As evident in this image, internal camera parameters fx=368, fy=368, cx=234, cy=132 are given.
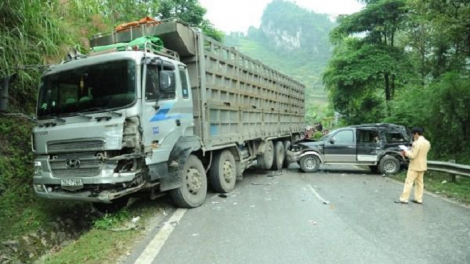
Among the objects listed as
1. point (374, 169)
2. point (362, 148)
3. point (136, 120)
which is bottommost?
point (374, 169)

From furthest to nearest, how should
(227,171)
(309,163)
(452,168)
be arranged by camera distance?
(309,163)
(452,168)
(227,171)

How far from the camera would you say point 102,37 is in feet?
23.9

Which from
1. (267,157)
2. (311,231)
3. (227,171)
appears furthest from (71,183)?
(267,157)

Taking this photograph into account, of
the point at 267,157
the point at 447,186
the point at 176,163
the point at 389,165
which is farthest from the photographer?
the point at 389,165

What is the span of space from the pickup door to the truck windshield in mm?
8318

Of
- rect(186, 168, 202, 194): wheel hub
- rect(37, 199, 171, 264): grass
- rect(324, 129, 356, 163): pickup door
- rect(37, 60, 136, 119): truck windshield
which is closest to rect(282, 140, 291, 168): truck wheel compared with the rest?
rect(324, 129, 356, 163): pickup door

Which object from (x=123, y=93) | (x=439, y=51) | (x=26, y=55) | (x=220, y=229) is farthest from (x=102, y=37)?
(x=439, y=51)

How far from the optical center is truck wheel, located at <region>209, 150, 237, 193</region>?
25.0ft

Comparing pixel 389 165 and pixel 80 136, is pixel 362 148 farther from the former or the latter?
pixel 80 136

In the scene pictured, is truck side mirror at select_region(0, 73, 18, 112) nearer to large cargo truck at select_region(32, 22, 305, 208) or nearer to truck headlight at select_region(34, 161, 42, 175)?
large cargo truck at select_region(32, 22, 305, 208)

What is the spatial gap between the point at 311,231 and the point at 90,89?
3.73 meters

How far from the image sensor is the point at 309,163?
12188 mm

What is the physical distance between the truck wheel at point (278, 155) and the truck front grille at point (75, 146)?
781 centimetres

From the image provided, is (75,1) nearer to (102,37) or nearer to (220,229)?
(102,37)
